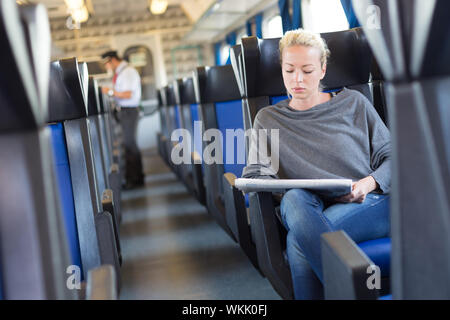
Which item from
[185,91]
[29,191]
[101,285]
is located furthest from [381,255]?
[185,91]

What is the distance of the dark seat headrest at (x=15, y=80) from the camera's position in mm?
691

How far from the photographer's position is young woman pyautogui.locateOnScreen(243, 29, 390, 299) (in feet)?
5.29

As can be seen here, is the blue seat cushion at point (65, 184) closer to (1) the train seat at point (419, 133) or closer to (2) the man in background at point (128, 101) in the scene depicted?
(1) the train seat at point (419, 133)

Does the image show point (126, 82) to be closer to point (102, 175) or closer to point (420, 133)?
point (102, 175)

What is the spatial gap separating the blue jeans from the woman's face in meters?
0.41

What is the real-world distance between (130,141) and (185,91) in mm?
1976

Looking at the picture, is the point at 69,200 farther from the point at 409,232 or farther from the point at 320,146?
the point at 409,232

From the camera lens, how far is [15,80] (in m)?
0.72

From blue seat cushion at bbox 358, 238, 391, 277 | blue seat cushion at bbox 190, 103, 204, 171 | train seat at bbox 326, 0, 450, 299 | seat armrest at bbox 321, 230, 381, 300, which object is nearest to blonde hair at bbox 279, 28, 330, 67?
blue seat cushion at bbox 358, 238, 391, 277

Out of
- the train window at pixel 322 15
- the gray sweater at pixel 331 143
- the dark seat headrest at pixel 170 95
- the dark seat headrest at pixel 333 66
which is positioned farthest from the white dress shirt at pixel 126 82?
the gray sweater at pixel 331 143

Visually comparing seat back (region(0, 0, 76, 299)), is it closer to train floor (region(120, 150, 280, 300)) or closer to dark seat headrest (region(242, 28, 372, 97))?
dark seat headrest (region(242, 28, 372, 97))

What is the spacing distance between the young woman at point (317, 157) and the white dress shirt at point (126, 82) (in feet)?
14.4

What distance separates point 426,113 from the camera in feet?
2.61
